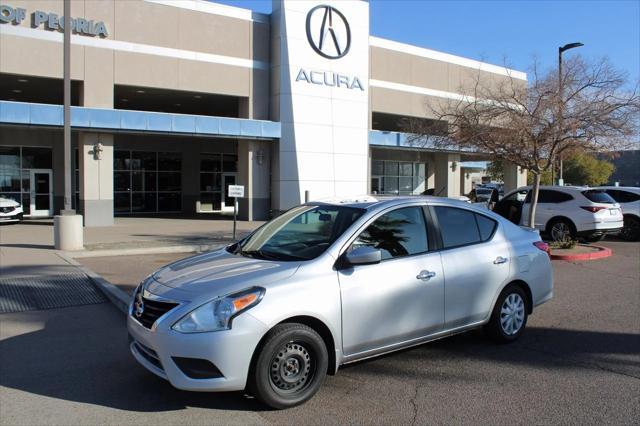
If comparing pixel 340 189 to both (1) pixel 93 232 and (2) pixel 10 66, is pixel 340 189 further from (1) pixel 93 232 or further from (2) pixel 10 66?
(2) pixel 10 66

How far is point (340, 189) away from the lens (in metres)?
25.4

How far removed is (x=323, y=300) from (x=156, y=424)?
1518 mm

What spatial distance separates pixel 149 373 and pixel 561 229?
41.5 ft

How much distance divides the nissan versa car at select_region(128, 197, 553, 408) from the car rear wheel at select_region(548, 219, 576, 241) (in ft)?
30.6

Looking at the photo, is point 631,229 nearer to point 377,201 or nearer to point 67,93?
point 377,201

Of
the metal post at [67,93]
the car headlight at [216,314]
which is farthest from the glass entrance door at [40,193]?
the car headlight at [216,314]

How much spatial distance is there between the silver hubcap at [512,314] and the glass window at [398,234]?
1.36 meters

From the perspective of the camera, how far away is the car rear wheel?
14.5m

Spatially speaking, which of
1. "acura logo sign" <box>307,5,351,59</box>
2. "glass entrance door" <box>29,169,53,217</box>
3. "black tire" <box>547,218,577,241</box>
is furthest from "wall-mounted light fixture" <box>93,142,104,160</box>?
"black tire" <box>547,218,577,241</box>

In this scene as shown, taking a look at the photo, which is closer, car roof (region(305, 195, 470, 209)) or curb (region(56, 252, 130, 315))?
car roof (region(305, 195, 470, 209))

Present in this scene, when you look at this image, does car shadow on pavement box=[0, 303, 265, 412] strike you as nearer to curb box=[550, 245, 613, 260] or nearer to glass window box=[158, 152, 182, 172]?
curb box=[550, 245, 613, 260]

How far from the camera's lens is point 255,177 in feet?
80.4

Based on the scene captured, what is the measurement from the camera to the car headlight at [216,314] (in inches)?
154

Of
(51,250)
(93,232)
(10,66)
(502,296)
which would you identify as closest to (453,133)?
(502,296)
